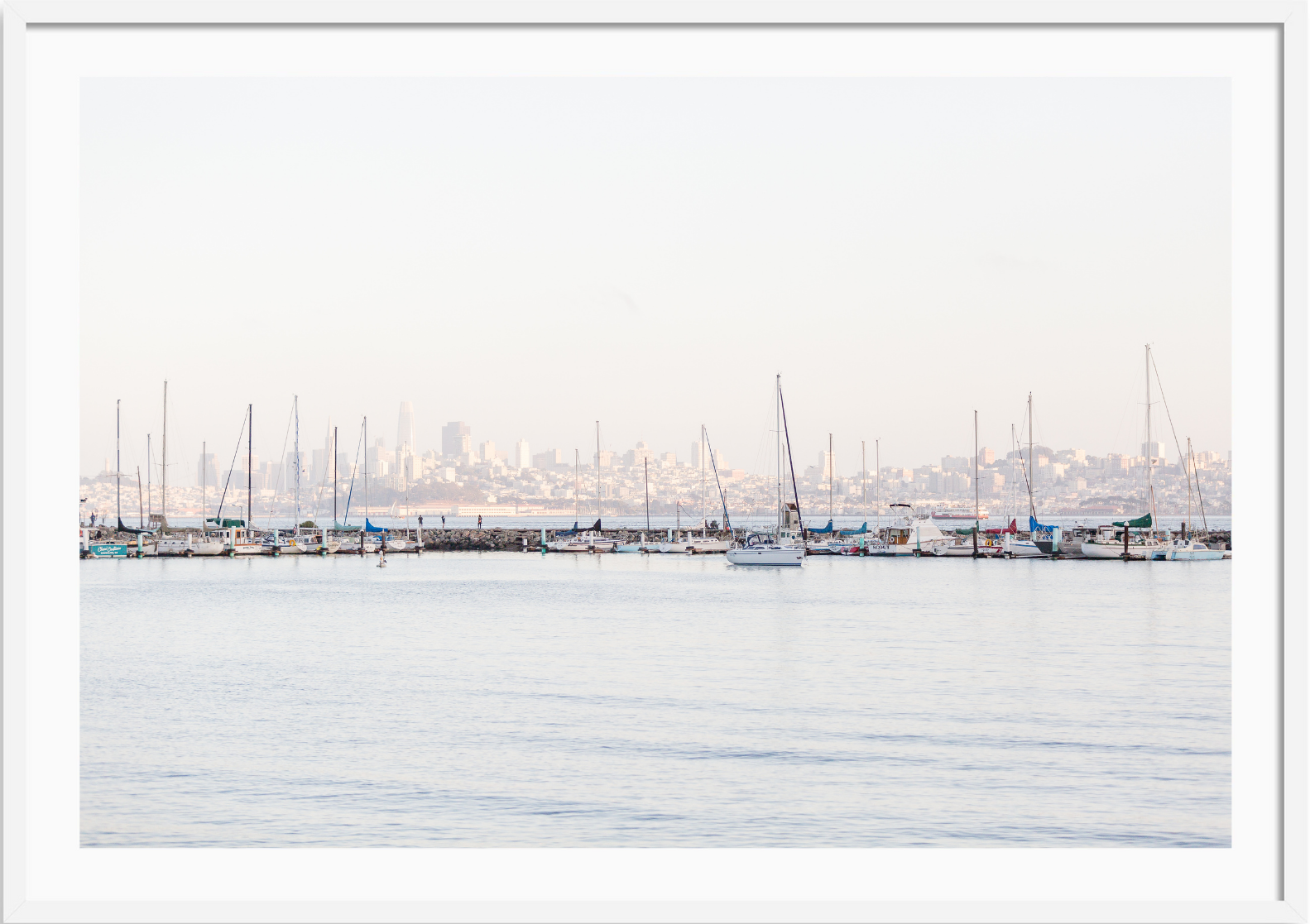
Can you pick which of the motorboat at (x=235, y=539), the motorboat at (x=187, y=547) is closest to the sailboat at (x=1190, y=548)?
the motorboat at (x=235, y=539)

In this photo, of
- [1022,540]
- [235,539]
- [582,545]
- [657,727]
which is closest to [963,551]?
[1022,540]

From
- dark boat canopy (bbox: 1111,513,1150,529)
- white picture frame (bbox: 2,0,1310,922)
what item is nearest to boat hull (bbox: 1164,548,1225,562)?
dark boat canopy (bbox: 1111,513,1150,529)

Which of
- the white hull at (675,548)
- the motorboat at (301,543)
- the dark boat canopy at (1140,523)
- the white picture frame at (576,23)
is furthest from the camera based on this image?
the white hull at (675,548)

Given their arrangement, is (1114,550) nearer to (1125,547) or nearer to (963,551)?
(1125,547)

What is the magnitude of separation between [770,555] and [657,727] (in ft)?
92.0

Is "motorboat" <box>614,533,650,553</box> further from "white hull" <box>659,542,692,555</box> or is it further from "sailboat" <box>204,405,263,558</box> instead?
"sailboat" <box>204,405,263,558</box>

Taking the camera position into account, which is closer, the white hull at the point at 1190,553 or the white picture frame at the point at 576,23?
the white picture frame at the point at 576,23

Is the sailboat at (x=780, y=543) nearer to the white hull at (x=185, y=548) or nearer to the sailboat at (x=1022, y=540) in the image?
the sailboat at (x=1022, y=540)

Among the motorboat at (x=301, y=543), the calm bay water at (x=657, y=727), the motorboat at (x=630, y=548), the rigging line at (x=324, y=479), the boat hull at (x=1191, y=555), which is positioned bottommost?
the motorboat at (x=630, y=548)

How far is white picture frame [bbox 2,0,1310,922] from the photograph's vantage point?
12.0 ft

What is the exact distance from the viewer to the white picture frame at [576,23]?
3.64 m

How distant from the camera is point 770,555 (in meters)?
37.4
